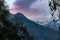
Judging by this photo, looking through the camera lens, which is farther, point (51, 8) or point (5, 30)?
point (51, 8)

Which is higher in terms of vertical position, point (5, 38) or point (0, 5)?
point (0, 5)

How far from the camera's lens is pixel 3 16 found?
53.0 feet

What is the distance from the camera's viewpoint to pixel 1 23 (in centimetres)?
1560

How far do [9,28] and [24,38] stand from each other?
123cm

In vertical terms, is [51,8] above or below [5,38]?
above

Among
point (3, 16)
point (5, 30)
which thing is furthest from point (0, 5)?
point (5, 30)

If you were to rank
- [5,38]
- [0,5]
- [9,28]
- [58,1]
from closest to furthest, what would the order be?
[5,38] → [9,28] → [0,5] → [58,1]

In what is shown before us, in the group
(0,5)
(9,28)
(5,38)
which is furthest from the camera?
(0,5)

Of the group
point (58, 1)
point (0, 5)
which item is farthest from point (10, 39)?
point (58, 1)

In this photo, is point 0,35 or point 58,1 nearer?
point 0,35

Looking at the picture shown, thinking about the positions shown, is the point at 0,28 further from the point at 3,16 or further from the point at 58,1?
the point at 58,1

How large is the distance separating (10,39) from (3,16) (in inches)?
69.2

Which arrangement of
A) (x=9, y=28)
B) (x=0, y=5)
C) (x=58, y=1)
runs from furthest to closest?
(x=58, y=1)
(x=0, y=5)
(x=9, y=28)

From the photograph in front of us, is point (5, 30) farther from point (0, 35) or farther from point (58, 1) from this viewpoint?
point (58, 1)
